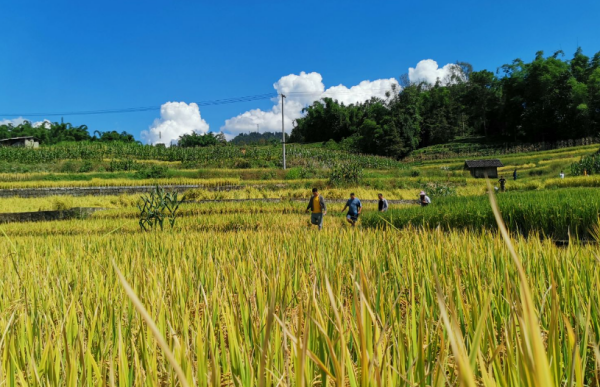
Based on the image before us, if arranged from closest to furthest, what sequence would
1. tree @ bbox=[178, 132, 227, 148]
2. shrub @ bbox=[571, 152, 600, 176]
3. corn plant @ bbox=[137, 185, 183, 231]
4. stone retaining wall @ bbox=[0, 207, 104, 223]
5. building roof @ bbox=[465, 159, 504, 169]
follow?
1. corn plant @ bbox=[137, 185, 183, 231]
2. stone retaining wall @ bbox=[0, 207, 104, 223]
3. shrub @ bbox=[571, 152, 600, 176]
4. building roof @ bbox=[465, 159, 504, 169]
5. tree @ bbox=[178, 132, 227, 148]

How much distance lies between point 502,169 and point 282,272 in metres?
38.9

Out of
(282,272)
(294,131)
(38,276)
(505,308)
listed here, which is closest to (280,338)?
(282,272)

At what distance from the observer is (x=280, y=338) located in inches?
48.5

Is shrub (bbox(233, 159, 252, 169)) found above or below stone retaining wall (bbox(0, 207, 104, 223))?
above

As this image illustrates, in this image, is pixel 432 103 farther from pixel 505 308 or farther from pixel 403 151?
Answer: pixel 505 308

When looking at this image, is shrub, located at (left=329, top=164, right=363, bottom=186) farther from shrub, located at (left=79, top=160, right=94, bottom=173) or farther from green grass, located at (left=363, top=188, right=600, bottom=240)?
shrub, located at (left=79, top=160, right=94, bottom=173)

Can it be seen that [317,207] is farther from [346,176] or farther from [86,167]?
[86,167]

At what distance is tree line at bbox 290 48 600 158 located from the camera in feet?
151

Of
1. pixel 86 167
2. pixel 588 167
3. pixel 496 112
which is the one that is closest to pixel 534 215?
pixel 588 167

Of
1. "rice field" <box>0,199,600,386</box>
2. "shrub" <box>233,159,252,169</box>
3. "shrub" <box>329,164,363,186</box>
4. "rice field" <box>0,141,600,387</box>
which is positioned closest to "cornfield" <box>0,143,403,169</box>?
"shrub" <box>233,159,252,169</box>

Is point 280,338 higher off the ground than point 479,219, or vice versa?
point 280,338

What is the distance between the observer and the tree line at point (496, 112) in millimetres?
46056

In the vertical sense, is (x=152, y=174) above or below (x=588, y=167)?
above

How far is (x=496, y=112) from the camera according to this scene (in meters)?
57.6
